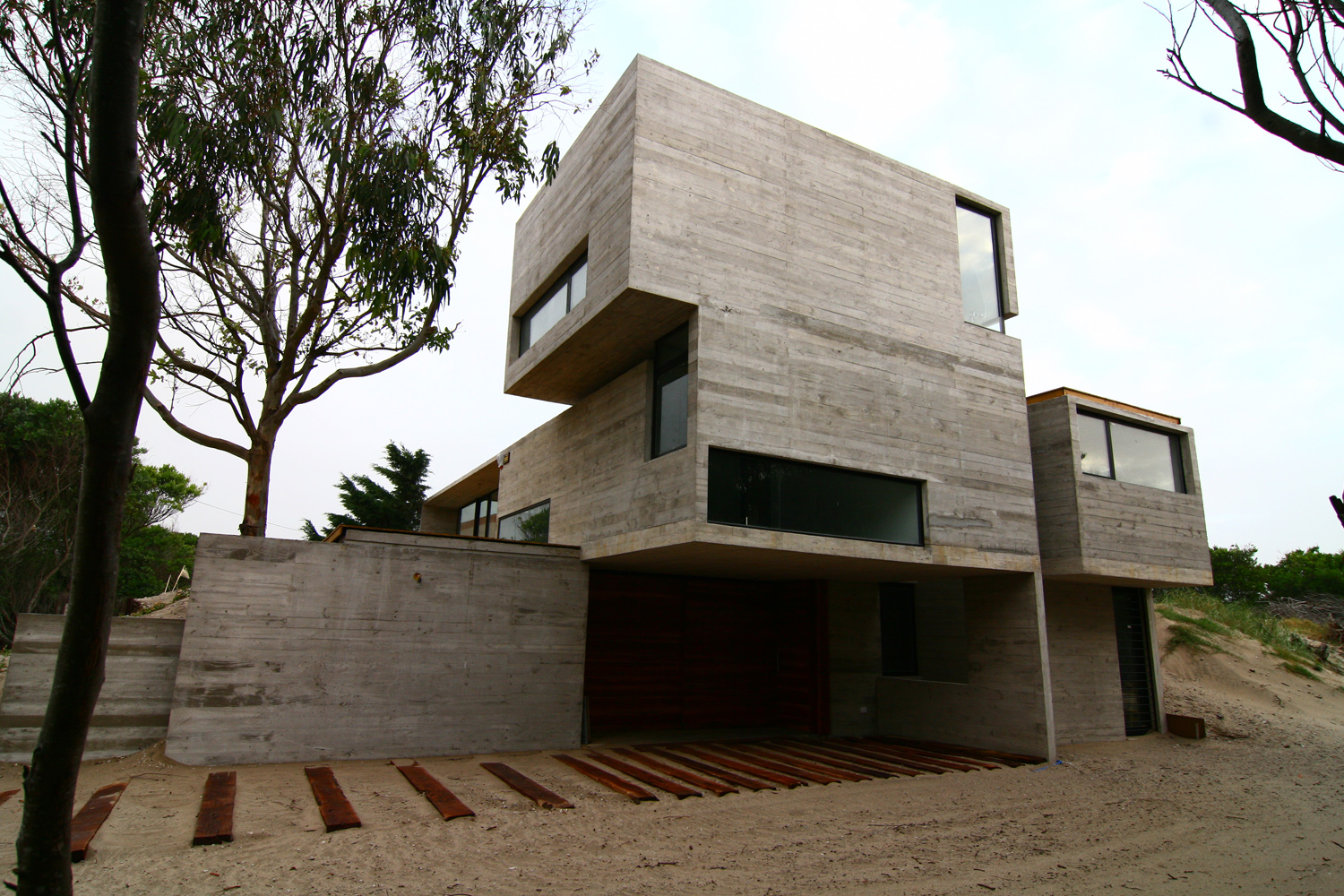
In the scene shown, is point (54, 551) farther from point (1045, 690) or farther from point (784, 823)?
point (1045, 690)

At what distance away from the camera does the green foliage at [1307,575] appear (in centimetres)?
2945

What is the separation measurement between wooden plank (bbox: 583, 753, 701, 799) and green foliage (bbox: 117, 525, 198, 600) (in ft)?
74.1

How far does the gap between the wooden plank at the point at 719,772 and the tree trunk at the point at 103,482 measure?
233 inches

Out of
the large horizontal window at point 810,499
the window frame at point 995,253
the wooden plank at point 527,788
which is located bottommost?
the wooden plank at point 527,788

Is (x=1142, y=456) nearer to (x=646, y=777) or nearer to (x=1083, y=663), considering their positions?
(x=1083, y=663)

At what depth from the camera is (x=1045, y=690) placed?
9672 millimetres

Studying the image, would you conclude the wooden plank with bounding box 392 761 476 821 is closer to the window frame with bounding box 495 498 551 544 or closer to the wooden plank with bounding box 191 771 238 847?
the wooden plank with bounding box 191 771 238 847

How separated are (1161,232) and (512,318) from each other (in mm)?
9373

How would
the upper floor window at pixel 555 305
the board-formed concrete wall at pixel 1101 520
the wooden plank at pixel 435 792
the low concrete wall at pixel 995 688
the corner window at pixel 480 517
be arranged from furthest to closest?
1. the corner window at pixel 480 517
2. the board-formed concrete wall at pixel 1101 520
3. the upper floor window at pixel 555 305
4. the low concrete wall at pixel 995 688
5. the wooden plank at pixel 435 792

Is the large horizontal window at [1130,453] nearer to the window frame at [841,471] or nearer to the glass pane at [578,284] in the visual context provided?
the window frame at [841,471]

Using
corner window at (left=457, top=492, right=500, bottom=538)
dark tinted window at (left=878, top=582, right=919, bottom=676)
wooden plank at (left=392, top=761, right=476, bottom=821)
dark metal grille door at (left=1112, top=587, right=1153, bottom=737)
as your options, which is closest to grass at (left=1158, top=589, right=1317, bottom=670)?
dark metal grille door at (left=1112, top=587, right=1153, bottom=737)

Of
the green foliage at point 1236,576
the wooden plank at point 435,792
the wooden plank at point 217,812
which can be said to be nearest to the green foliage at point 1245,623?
the green foliage at point 1236,576

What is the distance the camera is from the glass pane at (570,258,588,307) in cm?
1012

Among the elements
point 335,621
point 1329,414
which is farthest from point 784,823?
point 335,621
